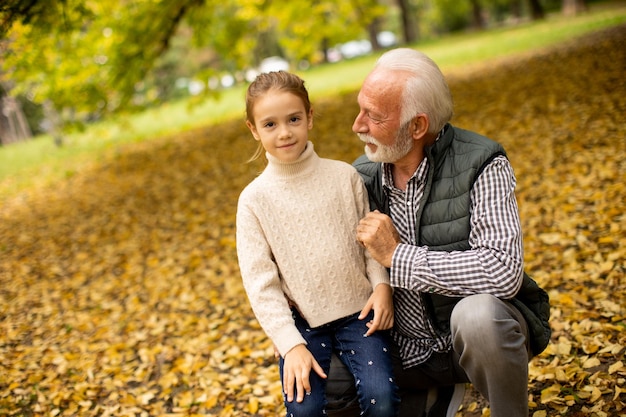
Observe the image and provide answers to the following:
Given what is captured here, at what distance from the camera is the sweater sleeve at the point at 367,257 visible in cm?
223

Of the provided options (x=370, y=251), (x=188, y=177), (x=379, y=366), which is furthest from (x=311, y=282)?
(x=188, y=177)

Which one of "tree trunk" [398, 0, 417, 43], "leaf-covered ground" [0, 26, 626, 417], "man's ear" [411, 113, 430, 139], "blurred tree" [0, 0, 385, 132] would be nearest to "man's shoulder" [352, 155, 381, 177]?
"man's ear" [411, 113, 430, 139]

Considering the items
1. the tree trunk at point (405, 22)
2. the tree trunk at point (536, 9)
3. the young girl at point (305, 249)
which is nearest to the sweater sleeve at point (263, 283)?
the young girl at point (305, 249)

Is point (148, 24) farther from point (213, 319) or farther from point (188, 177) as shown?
point (213, 319)

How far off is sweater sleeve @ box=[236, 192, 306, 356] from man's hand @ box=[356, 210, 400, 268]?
40 centimetres

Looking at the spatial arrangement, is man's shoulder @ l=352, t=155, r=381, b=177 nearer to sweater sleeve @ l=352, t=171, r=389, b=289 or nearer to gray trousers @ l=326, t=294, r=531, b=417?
sweater sleeve @ l=352, t=171, r=389, b=289

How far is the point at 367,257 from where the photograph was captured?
7.47 ft

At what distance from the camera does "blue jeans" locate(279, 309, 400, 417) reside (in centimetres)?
203

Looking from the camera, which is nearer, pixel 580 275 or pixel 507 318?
pixel 507 318

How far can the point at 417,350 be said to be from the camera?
7.64 feet

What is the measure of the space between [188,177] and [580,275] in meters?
6.39

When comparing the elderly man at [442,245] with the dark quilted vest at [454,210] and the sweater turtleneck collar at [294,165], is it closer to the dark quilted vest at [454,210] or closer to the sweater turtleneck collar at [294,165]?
the dark quilted vest at [454,210]

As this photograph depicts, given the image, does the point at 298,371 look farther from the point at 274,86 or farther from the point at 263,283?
the point at 274,86

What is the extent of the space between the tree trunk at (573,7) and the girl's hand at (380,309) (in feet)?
86.6
